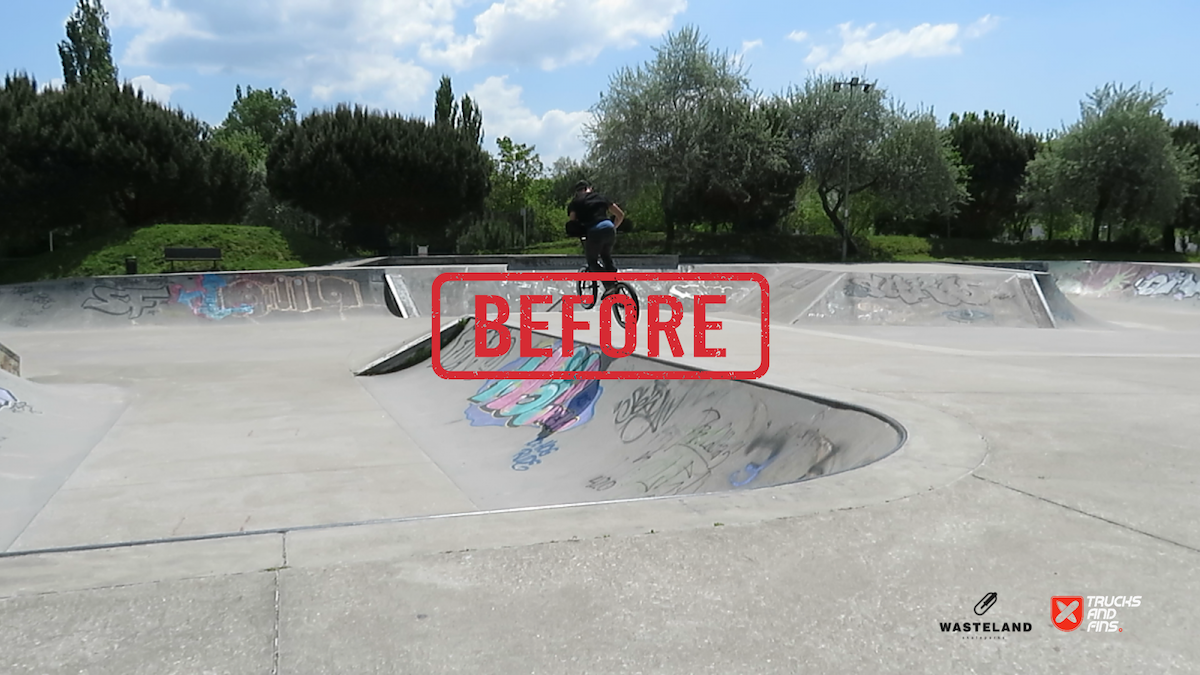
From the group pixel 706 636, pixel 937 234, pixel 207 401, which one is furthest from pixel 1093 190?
pixel 706 636

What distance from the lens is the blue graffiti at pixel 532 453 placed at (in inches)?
302

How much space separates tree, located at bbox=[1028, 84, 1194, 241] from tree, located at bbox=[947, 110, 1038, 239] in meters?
4.95

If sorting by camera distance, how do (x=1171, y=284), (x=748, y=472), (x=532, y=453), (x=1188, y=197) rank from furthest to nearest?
(x=1188, y=197)
(x=1171, y=284)
(x=532, y=453)
(x=748, y=472)

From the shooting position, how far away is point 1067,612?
2465 mm

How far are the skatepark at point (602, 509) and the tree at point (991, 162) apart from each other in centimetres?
3592

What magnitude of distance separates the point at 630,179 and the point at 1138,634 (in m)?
35.2

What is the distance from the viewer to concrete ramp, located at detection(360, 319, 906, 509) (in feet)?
17.7

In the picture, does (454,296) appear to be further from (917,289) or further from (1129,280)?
(1129,280)

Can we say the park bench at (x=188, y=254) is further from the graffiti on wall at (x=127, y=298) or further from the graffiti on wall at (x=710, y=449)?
the graffiti on wall at (x=710, y=449)

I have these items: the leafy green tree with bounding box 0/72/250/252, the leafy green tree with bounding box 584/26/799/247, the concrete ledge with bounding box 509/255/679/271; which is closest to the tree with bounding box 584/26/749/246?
the leafy green tree with bounding box 584/26/799/247

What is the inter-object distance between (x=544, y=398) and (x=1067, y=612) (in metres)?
7.13

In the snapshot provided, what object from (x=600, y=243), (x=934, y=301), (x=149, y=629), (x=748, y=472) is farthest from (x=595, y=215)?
(x=934, y=301)

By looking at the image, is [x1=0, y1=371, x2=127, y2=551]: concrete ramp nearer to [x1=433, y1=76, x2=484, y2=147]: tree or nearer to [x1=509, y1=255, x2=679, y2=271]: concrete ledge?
[x1=509, y1=255, x2=679, y2=271]: concrete ledge

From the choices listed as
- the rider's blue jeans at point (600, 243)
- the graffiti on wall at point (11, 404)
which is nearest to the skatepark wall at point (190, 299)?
the graffiti on wall at point (11, 404)
